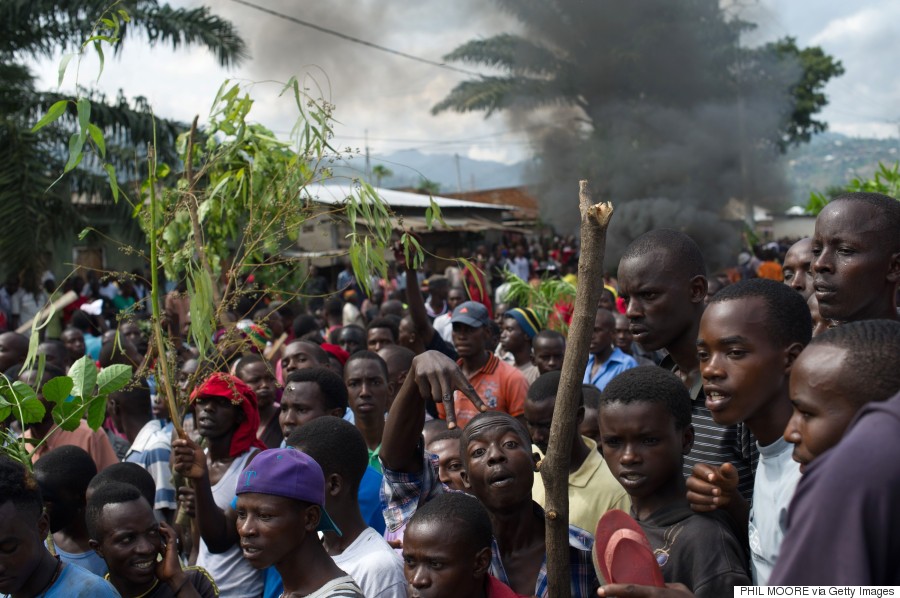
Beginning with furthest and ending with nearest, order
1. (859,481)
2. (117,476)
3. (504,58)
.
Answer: (504,58) → (117,476) → (859,481)

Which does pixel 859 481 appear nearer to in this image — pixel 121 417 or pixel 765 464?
pixel 765 464

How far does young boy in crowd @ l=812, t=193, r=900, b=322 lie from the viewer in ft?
10.1

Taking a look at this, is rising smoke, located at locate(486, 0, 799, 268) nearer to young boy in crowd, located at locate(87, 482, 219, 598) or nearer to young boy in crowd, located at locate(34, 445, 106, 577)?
young boy in crowd, located at locate(34, 445, 106, 577)

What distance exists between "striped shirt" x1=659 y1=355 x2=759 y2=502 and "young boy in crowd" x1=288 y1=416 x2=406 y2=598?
1.02 meters

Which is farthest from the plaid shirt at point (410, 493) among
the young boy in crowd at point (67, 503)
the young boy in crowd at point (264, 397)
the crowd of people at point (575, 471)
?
the young boy in crowd at point (264, 397)

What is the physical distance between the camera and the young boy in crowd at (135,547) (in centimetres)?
326

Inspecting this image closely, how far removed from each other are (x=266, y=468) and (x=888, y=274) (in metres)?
2.20

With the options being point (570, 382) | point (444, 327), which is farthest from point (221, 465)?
point (444, 327)

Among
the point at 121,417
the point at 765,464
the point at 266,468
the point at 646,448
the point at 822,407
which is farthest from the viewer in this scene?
the point at 121,417

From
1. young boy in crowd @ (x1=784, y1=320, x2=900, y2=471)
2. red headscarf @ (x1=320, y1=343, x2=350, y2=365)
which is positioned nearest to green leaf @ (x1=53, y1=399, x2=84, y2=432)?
young boy in crowd @ (x1=784, y1=320, x2=900, y2=471)

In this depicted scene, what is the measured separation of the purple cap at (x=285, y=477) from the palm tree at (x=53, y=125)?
11.8m

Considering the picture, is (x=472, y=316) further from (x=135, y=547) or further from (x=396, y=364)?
(x=135, y=547)

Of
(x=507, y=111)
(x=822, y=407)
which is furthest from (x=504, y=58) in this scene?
(x=822, y=407)

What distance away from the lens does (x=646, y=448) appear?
8.82ft
